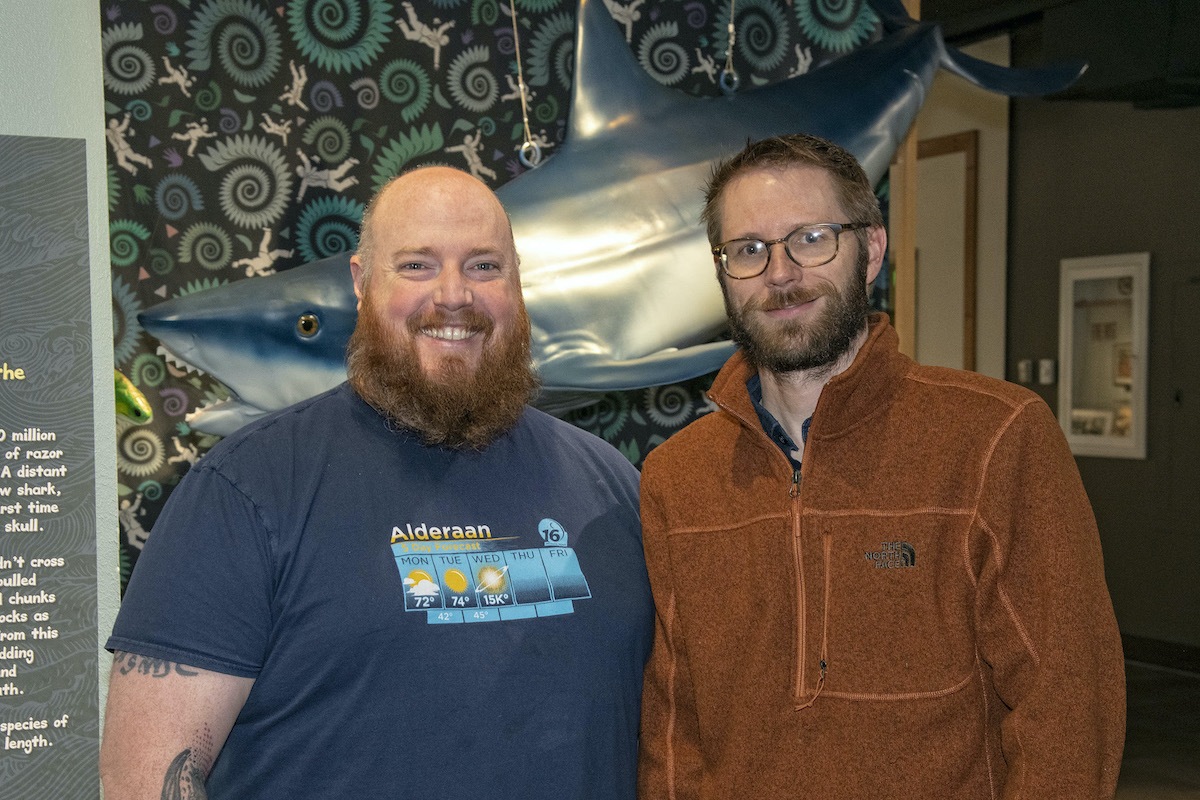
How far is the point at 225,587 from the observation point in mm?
1081

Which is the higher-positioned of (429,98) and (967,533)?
(429,98)

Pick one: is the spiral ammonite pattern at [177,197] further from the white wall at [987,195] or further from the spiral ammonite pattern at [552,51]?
the white wall at [987,195]

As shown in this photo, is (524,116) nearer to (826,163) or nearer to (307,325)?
(307,325)

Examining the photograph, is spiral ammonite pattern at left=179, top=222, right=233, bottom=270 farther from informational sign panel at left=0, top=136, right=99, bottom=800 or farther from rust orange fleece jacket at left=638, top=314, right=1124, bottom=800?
rust orange fleece jacket at left=638, top=314, right=1124, bottom=800

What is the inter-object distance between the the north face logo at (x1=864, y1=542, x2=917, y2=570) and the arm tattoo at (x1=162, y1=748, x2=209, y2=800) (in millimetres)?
754

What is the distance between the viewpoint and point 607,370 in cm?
189

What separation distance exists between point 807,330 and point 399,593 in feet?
1.83

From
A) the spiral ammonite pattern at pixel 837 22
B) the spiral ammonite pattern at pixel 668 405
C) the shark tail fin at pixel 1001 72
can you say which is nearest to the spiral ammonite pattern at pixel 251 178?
the spiral ammonite pattern at pixel 668 405

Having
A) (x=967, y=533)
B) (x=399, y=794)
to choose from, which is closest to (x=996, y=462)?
(x=967, y=533)

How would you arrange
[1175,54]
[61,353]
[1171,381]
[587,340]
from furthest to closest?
Result: [1171,381], [1175,54], [587,340], [61,353]

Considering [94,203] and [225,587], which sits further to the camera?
[94,203]

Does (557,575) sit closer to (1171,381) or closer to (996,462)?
(996,462)

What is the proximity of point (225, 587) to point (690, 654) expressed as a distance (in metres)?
0.55

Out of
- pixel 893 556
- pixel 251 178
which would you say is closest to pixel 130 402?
pixel 251 178
